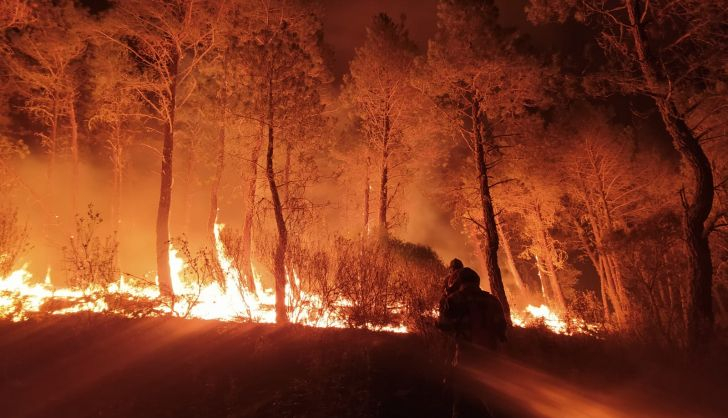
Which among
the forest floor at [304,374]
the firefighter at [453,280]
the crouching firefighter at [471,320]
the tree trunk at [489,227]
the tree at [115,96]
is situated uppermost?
the tree at [115,96]

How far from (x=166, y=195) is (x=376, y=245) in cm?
719

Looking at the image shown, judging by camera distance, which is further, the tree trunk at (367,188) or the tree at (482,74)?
the tree trunk at (367,188)

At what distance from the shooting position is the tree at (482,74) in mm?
13070

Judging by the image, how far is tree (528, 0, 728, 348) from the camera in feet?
28.8

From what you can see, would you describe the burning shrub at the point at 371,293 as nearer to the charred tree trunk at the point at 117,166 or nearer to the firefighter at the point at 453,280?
the firefighter at the point at 453,280

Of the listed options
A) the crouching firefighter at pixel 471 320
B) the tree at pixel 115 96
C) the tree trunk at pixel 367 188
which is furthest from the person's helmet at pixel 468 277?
the tree at pixel 115 96

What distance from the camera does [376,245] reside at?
12.2 m

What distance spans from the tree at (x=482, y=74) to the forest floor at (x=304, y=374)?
4.83 m

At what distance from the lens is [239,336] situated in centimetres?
870

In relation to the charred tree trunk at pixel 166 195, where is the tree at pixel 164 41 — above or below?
above

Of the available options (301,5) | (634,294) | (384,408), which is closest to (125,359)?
(384,408)

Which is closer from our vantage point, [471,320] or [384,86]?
[471,320]

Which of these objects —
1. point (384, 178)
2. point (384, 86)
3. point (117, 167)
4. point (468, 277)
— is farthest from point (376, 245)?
point (117, 167)

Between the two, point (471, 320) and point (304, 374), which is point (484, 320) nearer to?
point (471, 320)
